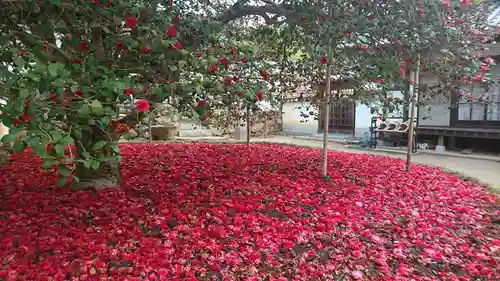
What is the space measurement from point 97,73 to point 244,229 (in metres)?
1.64

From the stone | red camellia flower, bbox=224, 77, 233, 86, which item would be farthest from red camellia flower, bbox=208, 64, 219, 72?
the stone

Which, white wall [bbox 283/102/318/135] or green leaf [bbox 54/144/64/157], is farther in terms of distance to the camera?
white wall [bbox 283/102/318/135]

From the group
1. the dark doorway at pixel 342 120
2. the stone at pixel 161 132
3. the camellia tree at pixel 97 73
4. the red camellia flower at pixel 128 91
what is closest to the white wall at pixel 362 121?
the dark doorway at pixel 342 120

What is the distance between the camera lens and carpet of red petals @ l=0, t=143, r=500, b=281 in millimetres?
2109

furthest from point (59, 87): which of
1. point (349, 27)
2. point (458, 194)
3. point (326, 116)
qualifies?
point (458, 194)

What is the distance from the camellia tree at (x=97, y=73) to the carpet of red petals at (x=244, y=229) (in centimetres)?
70

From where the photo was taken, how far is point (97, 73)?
1.90 metres

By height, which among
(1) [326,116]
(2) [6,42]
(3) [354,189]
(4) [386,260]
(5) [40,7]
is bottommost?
(4) [386,260]

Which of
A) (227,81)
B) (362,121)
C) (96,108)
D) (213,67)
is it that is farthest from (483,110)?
(96,108)

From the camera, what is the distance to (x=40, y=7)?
2229mm

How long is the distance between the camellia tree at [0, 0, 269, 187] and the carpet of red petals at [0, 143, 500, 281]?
0.70 metres

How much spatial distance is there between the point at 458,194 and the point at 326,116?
1.90 m

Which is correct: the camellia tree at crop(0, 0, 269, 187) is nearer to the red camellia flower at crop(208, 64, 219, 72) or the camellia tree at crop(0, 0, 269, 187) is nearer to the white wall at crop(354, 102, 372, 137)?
the red camellia flower at crop(208, 64, 219, 72)

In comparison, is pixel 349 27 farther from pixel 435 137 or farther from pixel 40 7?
pixel 435 137
